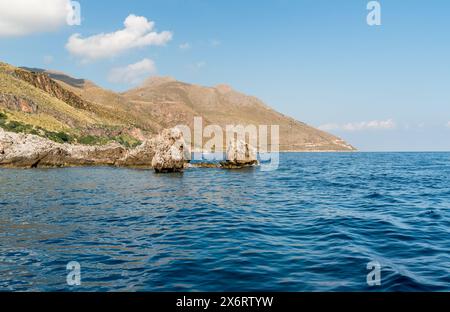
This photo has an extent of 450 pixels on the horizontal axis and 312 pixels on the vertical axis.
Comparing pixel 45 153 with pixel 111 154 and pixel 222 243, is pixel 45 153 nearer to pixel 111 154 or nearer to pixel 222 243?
pixel 111 154

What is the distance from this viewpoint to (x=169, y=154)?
4747 centimetres

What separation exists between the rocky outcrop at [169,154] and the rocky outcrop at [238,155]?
9.93 metres

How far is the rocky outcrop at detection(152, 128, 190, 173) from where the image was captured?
46.9 m

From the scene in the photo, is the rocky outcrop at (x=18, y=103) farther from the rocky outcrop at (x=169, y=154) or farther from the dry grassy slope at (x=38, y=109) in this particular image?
the rocky outcrop at (x=169, y=154)

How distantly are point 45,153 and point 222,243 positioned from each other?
47.0 meters

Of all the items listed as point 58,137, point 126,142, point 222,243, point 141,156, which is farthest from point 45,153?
point 126,142

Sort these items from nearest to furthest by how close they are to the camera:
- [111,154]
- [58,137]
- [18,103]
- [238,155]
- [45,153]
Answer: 1. [45,153]
2. [238,155]
3. [111,154]
4. [58,137]
5. [18,103]

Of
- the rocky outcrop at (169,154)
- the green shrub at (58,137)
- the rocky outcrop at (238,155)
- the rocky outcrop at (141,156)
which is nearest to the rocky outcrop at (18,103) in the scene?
the green shrub at (58,137)

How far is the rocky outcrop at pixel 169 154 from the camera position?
46.9 meters
